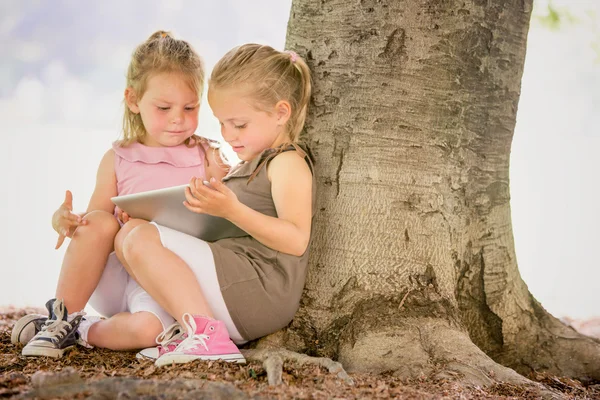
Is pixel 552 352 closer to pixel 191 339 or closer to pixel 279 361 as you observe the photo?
pixel 279 361

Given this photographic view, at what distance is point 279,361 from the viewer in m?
2.85

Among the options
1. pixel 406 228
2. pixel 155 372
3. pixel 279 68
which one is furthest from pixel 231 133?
pixel 155 372

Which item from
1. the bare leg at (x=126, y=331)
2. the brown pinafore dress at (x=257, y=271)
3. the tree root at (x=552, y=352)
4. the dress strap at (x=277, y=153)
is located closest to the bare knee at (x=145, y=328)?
the bare leg at (x=126, y=331)

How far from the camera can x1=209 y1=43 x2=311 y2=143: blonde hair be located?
3.22 meters

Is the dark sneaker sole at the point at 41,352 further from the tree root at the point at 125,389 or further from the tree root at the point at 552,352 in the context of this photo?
the tree root at the point at 552,352

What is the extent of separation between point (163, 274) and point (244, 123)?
78cm

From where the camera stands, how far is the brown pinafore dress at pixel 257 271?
311 centimetres

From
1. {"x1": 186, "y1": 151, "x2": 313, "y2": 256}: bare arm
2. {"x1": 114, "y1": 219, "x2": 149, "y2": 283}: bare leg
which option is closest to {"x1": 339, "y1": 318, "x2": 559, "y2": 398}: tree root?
{"x1": 186, "y1": 151, "x2": 313, "y2": 256}: bare arm

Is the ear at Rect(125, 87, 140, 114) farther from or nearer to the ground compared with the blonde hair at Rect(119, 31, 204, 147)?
nearer to the ground

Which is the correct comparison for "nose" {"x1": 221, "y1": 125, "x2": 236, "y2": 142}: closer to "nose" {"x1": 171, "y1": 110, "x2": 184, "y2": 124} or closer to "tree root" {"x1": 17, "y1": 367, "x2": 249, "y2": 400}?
"nose" {"x1": 171, "y1": 110, "x2": 184, "y2": 124}

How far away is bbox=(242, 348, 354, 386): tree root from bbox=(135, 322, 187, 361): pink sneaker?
30 centimetres

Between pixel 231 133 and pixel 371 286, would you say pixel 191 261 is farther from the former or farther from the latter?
pixel 371 286

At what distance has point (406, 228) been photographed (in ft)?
10.9

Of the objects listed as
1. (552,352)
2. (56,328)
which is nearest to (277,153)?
(56,328)
